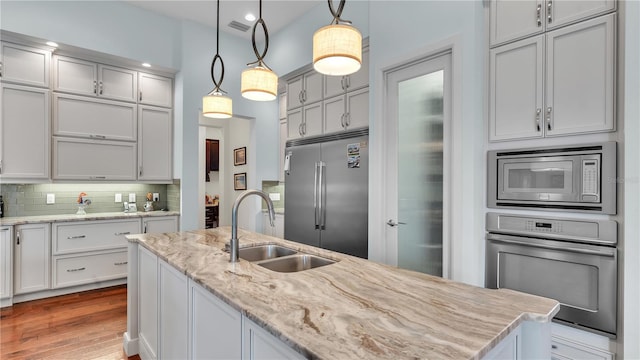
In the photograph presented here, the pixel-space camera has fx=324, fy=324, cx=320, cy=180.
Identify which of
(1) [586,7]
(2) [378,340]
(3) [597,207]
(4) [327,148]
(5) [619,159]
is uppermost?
(1) [586,7]

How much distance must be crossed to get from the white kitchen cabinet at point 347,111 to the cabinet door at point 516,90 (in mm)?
1321

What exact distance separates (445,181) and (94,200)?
167 inches

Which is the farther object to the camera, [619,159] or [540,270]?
[540,270]

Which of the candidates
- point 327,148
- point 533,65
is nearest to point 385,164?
point 327,148

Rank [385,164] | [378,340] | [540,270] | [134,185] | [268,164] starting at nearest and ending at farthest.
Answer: [378,340] < [540,270] < [385,164] < [134,185] < [268,164]

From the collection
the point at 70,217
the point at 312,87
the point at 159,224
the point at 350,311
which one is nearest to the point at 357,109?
the point at 312,87

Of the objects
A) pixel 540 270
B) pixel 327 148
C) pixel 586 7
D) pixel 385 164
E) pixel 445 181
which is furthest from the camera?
pixel 327 148

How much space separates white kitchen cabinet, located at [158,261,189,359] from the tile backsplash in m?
2.71

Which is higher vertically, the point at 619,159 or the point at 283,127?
the point at 283,127

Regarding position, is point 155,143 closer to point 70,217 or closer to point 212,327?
point 70,217

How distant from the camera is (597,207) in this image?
69.9 inches

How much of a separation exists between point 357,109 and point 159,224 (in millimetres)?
2948

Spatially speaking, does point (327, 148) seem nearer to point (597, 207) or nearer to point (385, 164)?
point (385, 164)

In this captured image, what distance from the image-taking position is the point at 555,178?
1.94 meters
